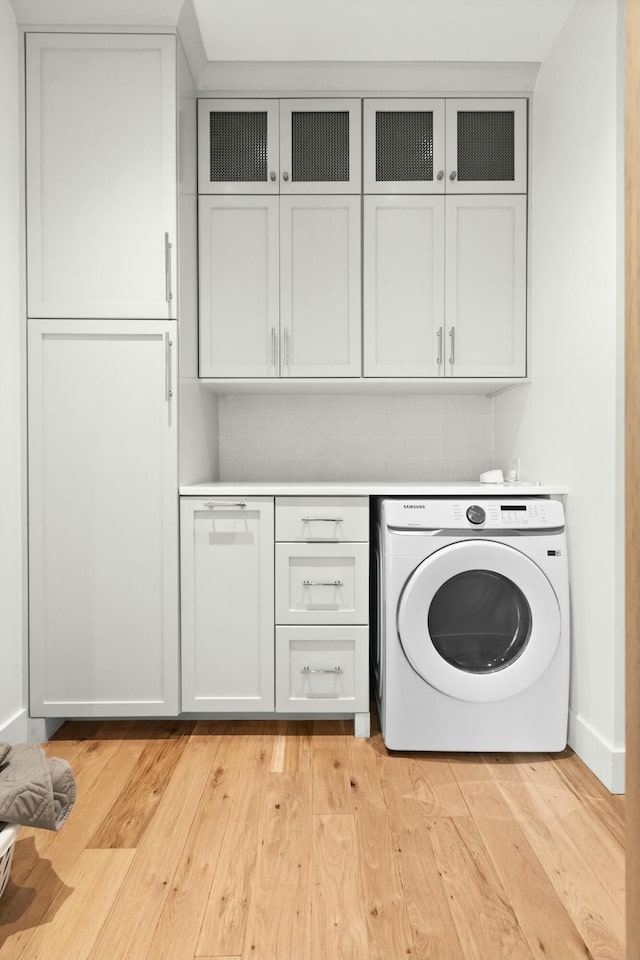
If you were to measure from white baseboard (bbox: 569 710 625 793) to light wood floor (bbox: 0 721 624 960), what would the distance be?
4 centimetres

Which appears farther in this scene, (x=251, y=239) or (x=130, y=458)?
(x=251, y=239)

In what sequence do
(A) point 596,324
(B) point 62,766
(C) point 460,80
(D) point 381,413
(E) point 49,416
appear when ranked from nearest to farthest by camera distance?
1. (B) point 62,766
2. (A) point 596,324
3. (E) point 49,416
4. (C) point 460,80
5. (D) point 381,413

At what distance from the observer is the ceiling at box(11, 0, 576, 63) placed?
199 centimetres

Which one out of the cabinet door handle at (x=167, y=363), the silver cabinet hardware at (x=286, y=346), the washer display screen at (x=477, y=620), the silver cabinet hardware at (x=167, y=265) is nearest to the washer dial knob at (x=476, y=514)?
the washer display screen at (x=477, y=620)

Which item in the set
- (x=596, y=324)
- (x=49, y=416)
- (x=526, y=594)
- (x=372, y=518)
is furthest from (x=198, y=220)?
(x=526, y=594)

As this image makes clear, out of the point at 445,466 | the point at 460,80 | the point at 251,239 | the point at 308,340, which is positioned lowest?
the point at 445,466

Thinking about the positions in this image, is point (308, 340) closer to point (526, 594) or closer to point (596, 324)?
point (596, 324)

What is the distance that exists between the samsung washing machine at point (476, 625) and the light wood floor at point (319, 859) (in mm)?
127

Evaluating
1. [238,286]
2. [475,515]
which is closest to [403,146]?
[238,286]

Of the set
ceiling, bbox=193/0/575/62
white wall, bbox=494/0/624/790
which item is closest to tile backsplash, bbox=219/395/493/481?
white wall, bbox=494/0/624/790

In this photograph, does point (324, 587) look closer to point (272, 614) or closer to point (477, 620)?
point (272, 614)

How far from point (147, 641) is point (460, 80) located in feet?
8.19

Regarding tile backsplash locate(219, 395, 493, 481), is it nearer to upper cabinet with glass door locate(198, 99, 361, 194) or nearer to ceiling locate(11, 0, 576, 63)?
upper cabinet with glass door locate(198, 99, 361, 194)

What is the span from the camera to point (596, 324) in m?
1.88
